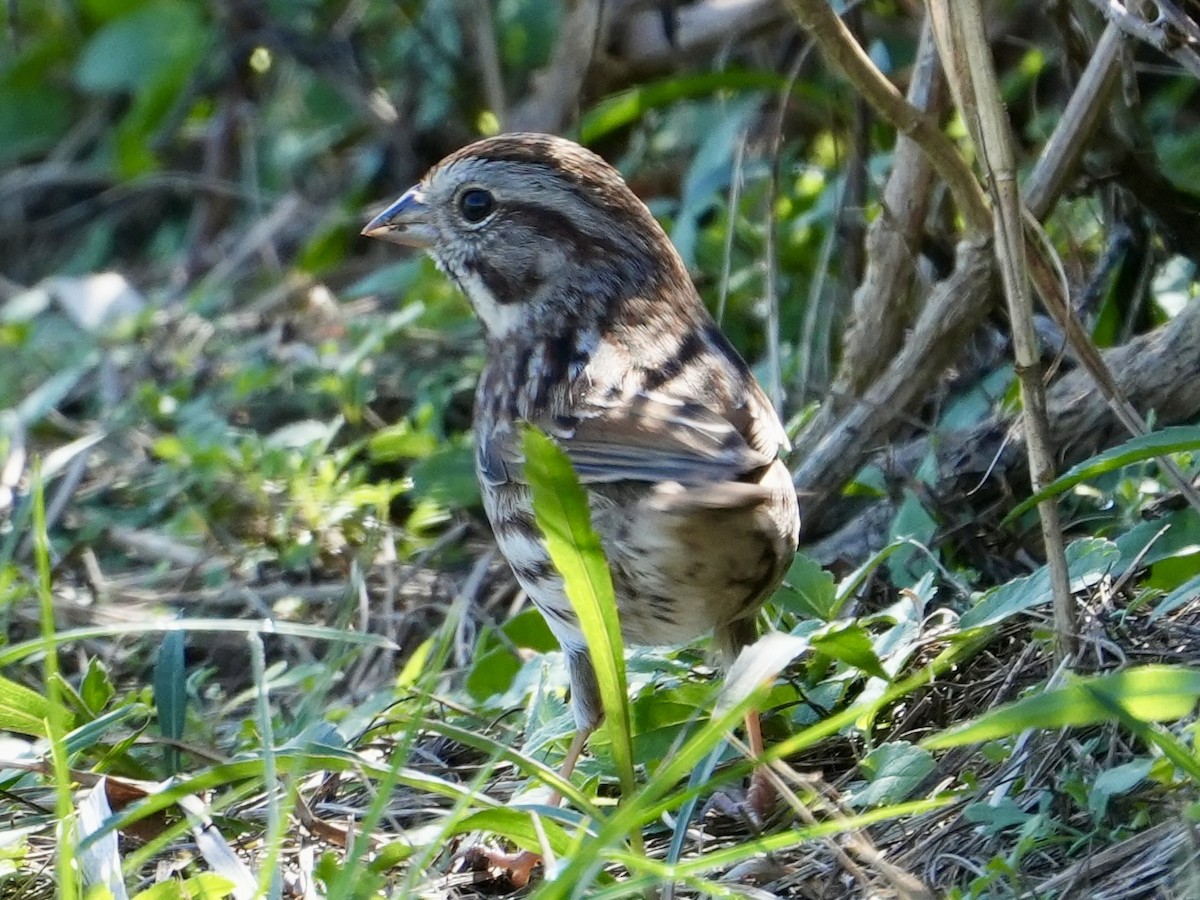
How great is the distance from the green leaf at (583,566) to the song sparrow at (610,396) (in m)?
0.16

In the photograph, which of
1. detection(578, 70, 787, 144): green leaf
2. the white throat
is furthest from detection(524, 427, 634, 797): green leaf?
detection(578, 70, 787, 144): green leaf

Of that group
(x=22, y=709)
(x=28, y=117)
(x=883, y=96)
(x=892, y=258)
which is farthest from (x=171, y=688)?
(x=28, y=117)

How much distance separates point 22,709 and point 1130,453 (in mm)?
1653

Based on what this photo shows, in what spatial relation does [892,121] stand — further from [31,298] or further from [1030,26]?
[31,298]

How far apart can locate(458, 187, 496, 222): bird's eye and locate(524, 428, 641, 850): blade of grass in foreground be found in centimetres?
125

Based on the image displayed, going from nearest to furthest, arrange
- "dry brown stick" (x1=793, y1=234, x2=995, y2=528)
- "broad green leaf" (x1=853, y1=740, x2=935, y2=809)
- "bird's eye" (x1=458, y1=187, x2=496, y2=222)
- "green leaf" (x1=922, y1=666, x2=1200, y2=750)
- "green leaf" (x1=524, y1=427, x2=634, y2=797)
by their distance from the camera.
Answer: "green leaf" (x1=922, y1=666, x2=1200, y2=750)
"green leaf" (x1=524, y1=427, x2=634, y2=797)
"broad green leaf" (x1=853, y1=740, x2=935, y2=809)
"dry brown stick" (x1=793, y1=234, x2=995, y2=528)
"bird's eye" (x1=458, y1=187, x2=496, y2=222)

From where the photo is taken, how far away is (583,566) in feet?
7.12

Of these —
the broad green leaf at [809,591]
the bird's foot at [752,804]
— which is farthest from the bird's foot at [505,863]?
the broad green leaf at [809,591]

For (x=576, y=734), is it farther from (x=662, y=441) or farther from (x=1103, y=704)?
(x=1103, y=704)

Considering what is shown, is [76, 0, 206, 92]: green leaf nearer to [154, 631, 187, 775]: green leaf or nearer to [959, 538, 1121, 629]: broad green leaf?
[154, 631, 187, 775]: green leaf

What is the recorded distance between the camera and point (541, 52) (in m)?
5.50

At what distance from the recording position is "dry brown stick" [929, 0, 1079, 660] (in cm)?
233

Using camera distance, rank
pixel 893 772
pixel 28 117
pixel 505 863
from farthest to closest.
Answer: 1. pixel 28 117
2. pixel 505 863
3. pixel 893 772

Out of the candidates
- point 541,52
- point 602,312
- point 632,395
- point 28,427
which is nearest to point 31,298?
point 28,427
